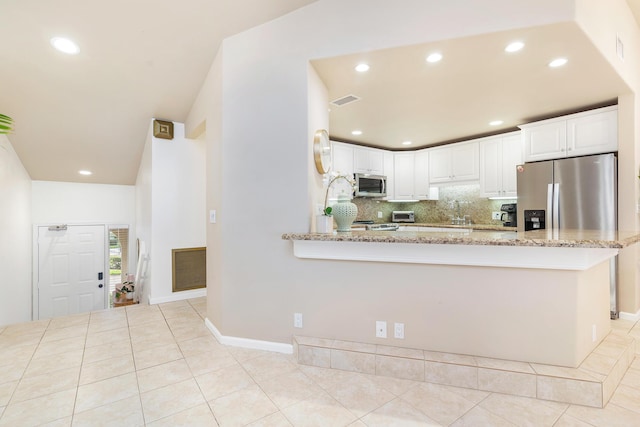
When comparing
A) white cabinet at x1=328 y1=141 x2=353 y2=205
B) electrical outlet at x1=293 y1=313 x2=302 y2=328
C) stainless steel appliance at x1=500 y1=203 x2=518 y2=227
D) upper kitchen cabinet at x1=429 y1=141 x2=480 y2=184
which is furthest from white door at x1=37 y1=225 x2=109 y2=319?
stainless steel appliance at x1=500 y1=203 x2=518 y2=227

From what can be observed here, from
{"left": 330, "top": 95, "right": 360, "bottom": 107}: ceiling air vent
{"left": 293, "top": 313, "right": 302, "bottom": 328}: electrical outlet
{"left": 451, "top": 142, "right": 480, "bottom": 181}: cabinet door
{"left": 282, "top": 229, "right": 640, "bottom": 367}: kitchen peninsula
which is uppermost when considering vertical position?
{"left": 330, "top": 95, "right": 360, "bottom": 107}: ceiling air vent

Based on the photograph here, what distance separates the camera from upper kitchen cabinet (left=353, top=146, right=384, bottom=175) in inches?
195

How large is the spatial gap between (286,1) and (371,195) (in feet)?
10.6

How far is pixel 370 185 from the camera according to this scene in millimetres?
5008

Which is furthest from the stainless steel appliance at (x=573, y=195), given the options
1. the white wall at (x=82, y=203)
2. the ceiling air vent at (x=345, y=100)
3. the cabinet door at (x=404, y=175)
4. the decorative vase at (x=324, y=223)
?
the white wall at (x=82, y=203)

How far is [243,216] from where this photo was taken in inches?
100

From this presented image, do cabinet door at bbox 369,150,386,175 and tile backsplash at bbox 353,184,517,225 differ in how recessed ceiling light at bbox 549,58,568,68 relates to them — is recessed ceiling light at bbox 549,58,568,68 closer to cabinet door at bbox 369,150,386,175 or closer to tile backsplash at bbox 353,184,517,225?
tile backsplash at bbox 353,184,517,225

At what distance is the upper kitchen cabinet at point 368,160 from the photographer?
4.96 meters

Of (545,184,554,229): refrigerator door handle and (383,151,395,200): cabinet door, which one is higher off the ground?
(383,151,395,200): cabinet door

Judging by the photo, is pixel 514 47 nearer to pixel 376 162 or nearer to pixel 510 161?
pixel 510 161

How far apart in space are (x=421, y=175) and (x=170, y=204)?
409cm

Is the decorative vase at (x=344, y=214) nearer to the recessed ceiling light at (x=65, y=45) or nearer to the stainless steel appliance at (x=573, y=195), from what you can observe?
the stainless steel appliance at (x=573, y=195)

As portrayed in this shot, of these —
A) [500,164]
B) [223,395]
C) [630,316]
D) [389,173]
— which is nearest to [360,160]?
[389,173]

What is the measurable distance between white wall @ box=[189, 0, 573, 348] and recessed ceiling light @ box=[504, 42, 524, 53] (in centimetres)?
20
